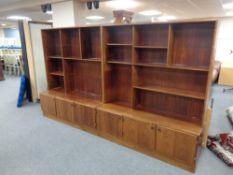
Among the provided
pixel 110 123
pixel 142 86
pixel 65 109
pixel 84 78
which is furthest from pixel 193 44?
pixel 65 109

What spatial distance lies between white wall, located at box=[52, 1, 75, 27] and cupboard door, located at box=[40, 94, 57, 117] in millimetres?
1725

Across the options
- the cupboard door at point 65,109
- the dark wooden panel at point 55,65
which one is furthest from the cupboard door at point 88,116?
the dark wooden panel at point 55,65

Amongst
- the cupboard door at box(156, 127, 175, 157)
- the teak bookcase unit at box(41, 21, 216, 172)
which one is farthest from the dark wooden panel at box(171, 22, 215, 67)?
the cupboard door at box(156, 127, 175, 157)

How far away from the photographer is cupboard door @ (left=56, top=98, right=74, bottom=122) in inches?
132

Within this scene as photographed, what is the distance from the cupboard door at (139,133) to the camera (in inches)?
98.6

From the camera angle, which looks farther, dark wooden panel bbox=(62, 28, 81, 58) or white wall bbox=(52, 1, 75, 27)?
white wall bbox=(52, 1, 75, 27)

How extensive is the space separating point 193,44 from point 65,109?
257 centimetres

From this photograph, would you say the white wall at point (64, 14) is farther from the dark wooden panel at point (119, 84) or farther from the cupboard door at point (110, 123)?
the cupboard door at point (110, 123)

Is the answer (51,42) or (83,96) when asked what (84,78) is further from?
(51,42)

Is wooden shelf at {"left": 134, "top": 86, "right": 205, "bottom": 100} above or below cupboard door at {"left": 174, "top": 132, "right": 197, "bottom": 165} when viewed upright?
above

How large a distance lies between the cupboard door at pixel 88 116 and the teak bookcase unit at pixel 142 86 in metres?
0.02

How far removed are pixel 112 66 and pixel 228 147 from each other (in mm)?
2276

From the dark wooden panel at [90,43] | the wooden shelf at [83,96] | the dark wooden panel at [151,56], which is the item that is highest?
the dark wooden panel at [90,43]

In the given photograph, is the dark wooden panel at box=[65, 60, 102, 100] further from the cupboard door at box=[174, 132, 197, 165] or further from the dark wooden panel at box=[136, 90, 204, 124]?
the cupboard door at box=[174, 132, 197, 165]
